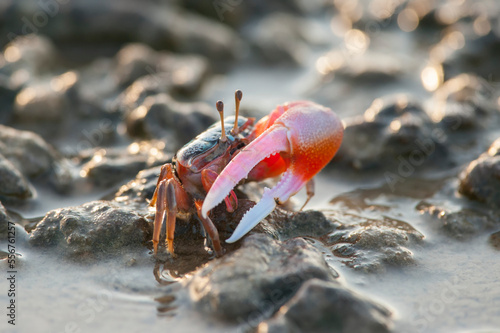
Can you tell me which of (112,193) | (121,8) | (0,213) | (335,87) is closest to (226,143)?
(112,193)

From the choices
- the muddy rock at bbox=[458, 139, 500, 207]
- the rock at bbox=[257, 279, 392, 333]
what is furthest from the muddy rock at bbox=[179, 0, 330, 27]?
the rock at bbox=[257, 279, 392, 333]

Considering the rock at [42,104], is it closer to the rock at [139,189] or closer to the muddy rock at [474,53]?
the rock at [139,189]

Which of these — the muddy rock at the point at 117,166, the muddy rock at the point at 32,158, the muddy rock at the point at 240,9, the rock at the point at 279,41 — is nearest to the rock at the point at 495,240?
the muddy rock at the point at 117,166

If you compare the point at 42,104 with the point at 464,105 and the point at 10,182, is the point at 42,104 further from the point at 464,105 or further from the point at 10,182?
the point at 464,105

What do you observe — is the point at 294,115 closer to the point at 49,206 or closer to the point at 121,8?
the point at 49,206

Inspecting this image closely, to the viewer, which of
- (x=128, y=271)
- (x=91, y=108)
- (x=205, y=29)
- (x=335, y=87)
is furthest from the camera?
(x=205, y=29)

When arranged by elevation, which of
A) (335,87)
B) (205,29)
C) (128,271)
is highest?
(205,29)
